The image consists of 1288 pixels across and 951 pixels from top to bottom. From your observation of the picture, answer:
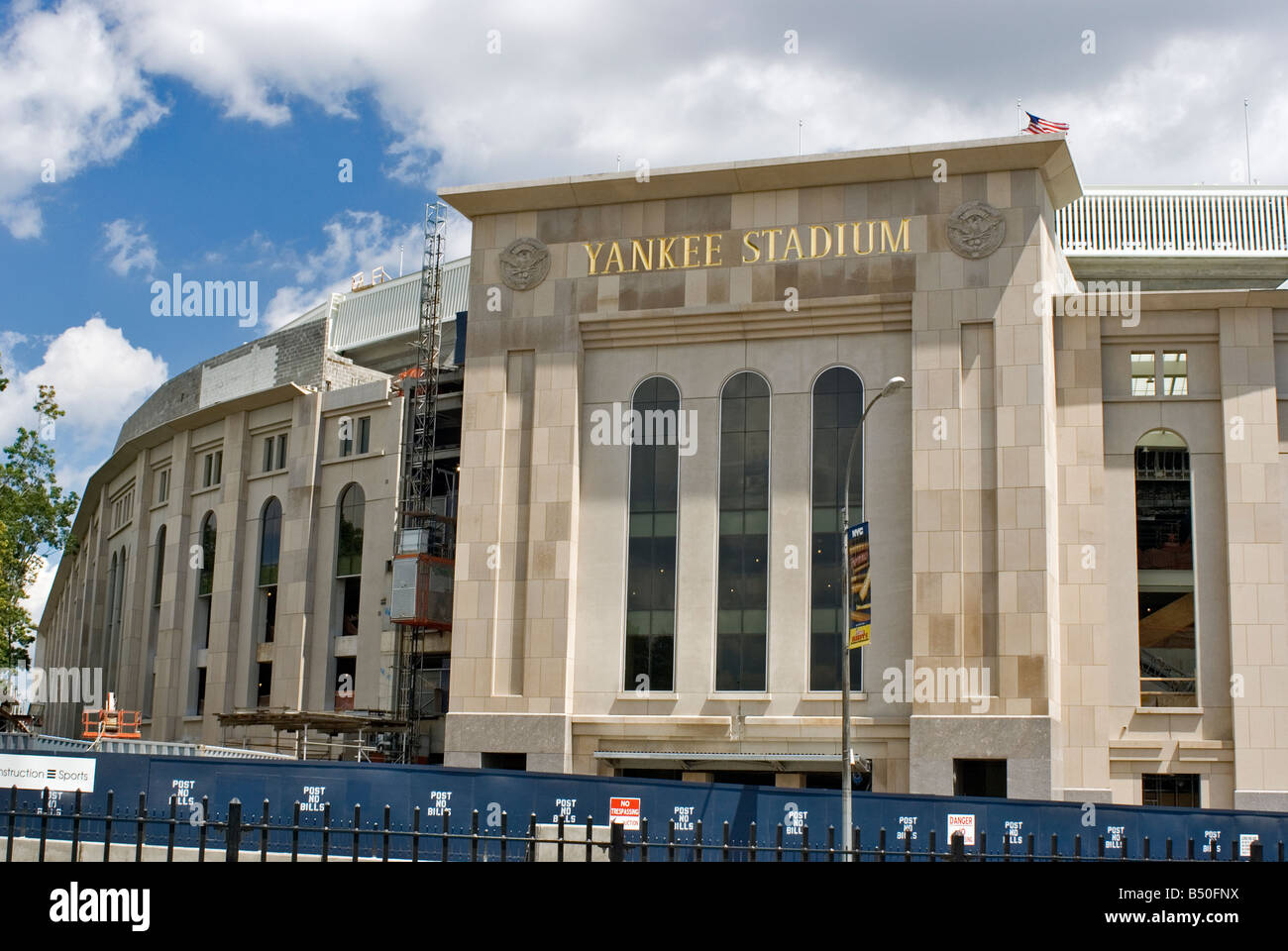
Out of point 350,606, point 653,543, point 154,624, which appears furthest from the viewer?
point 154,624

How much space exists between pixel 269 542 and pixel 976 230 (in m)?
30.8

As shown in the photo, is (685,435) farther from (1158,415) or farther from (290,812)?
(290,812)

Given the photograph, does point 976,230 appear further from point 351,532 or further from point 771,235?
point 351,532

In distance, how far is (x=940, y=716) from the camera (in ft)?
123

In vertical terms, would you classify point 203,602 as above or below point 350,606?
above

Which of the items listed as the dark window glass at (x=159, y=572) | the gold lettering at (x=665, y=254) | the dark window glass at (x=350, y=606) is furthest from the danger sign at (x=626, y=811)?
the dark window glass at (x=159, y=572)

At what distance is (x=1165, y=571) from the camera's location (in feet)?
133

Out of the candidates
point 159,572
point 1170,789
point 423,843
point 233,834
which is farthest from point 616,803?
point 159,572

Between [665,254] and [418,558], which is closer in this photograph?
[665,254]

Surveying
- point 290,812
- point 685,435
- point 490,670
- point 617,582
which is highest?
point 685,435

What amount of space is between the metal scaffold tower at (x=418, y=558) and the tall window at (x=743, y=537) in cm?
1217

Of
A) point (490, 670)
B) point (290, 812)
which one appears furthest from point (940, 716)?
point (290, 812)

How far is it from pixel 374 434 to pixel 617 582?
15441 millimetres

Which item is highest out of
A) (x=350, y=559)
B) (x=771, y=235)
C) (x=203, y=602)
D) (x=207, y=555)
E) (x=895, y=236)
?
(x=771, y=235)
